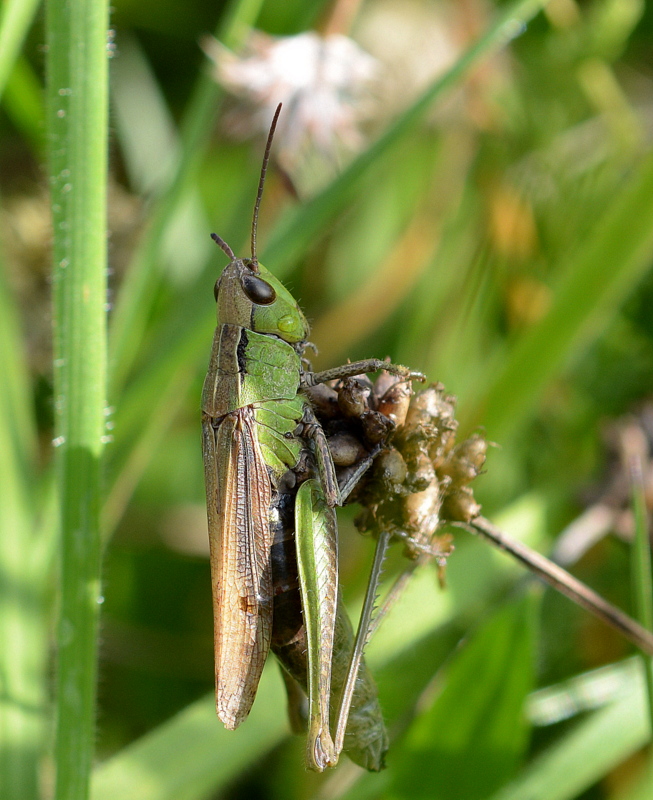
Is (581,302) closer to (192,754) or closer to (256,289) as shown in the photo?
(256,289)

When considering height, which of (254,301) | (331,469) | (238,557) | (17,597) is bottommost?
(17,597)

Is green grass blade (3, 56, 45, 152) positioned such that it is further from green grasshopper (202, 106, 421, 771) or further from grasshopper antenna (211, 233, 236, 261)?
green grasshopper (202, 106, 421, 771)

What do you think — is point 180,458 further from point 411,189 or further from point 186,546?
point 411,189

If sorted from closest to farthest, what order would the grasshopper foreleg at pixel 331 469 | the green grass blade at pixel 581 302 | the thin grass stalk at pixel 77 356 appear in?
the thin grass stalk at pixel 77 356 → the grasshopper foreleg at pixel 331 469 → the green grass blade at pixel 581 302

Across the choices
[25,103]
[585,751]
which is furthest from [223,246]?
[25,103]

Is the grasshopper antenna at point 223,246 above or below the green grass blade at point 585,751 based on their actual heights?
above

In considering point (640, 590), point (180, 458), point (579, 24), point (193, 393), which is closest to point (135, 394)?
point (193, 393)

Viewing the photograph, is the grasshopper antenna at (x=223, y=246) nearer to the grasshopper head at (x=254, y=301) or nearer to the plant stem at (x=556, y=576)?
the grasshopper head at (x=254, y=301)

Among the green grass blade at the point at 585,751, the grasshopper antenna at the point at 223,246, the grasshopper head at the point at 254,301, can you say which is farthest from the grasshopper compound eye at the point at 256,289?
the green grass blade at the point at 585,751
